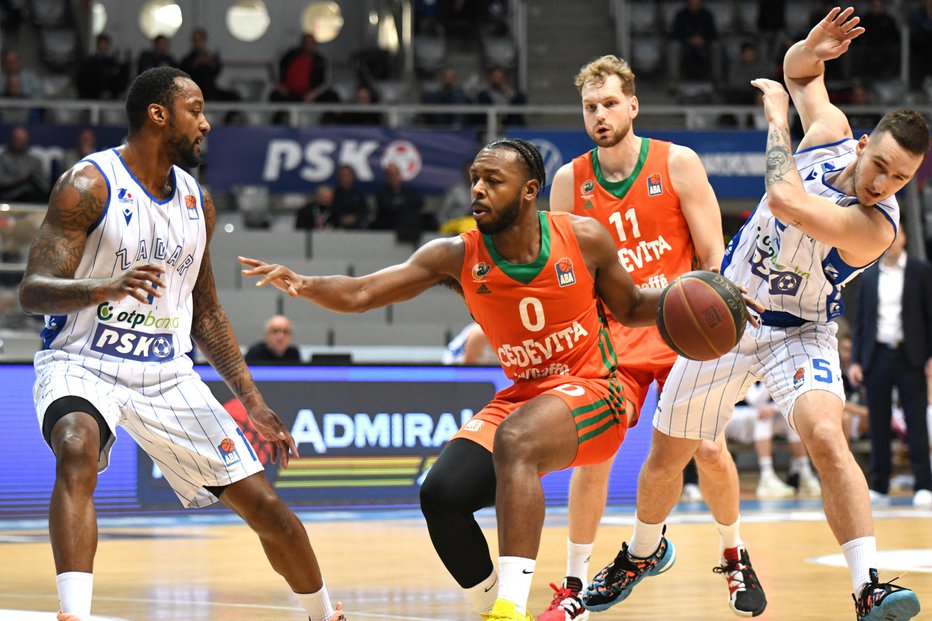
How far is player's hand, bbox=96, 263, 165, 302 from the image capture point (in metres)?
4.23

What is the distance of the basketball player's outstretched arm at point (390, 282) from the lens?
5070 millimetres

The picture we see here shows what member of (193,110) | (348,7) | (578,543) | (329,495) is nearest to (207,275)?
(193,110)

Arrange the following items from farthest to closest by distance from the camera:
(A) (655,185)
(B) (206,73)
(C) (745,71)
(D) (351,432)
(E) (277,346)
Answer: (C) (745,71)
(B) (206,73)
(E) (277,346)
(D) (351,432)
(A) (655,185)

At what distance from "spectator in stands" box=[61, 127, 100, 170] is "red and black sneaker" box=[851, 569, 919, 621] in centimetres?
1161

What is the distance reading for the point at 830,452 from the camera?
5020mm

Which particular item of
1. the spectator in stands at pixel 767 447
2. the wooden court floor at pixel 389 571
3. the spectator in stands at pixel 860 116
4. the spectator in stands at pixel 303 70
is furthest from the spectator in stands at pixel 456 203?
the wooden court floor at pixel 389 571

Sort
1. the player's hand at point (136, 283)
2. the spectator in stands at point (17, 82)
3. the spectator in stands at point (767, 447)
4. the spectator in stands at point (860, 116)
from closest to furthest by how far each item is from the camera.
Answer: the player's hand at point (136, 283), the spectator in stands at point (767, 447), the spectator in stands at point (17, 82), the spectator in stands at point (860, 116)

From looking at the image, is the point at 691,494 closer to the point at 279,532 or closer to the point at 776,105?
the point at 776,105

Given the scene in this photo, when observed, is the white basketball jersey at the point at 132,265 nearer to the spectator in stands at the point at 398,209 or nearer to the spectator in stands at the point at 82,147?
the spectator in stands at the point at 82,147

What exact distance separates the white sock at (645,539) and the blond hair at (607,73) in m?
1.89

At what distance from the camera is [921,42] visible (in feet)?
63.7

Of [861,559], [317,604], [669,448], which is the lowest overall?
[317,604]

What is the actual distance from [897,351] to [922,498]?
1.22 metres

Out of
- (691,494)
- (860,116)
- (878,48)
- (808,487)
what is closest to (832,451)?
(691,494)
